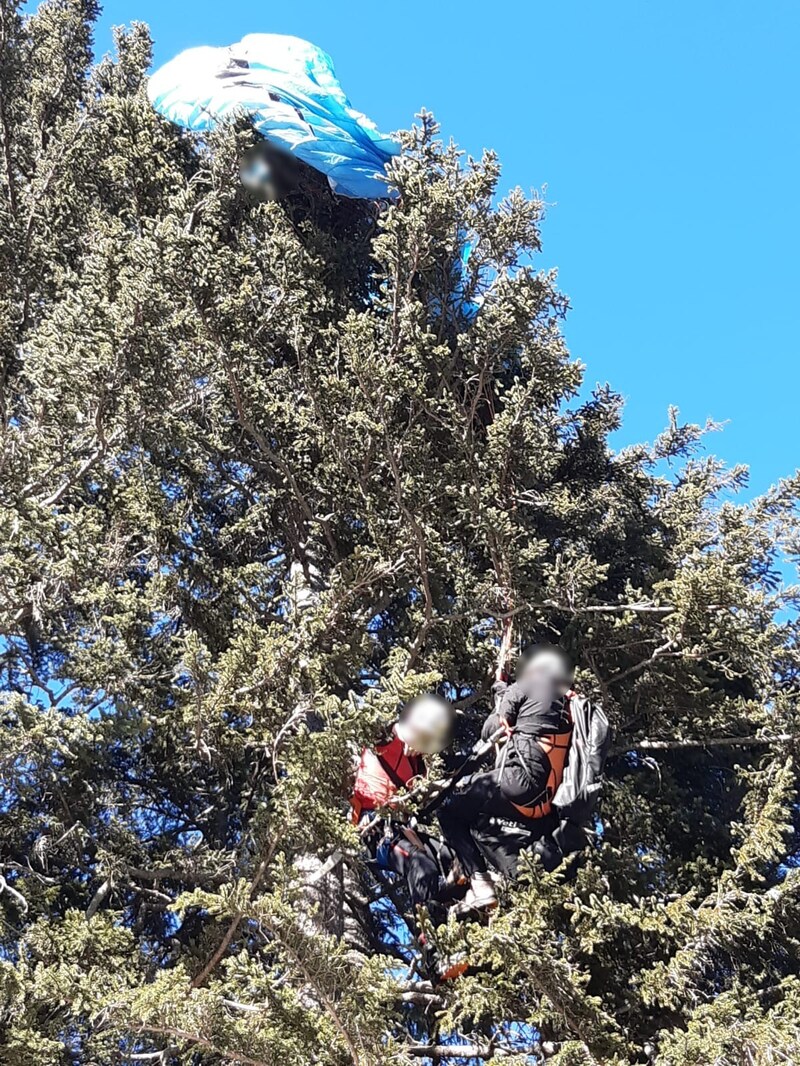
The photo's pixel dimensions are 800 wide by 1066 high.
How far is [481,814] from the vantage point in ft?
19.9

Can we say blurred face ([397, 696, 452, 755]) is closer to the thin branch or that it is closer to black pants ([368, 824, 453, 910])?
black pants ([368, 824, 453, 910])

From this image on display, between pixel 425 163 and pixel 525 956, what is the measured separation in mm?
5574

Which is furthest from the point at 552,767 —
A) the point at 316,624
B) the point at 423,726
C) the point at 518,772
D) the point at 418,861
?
the point at 316,624

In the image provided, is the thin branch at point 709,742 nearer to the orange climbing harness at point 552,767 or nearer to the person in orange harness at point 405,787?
the orange climbing harness at point 552,767

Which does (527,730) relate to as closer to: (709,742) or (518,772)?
(518,772)

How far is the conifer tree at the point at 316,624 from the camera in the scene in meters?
5.05

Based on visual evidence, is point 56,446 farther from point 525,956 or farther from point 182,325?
point 525,956

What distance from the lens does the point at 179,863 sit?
20.2ft

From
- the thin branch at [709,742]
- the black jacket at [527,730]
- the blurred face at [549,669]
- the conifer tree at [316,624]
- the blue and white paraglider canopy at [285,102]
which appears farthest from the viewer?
the blue and white paraglider canopy at [285,102]

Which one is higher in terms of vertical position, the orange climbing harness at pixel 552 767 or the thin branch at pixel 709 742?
the thin branch at pixel 709 742

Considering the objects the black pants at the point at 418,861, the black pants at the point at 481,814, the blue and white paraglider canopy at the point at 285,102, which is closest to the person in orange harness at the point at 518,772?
the black pants at the point at 481,814

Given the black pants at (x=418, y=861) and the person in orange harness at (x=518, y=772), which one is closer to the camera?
the person in orange harness at (x=518, y=772)

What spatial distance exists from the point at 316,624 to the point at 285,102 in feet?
16.9

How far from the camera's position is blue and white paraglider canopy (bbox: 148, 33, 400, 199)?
8.66 meters
